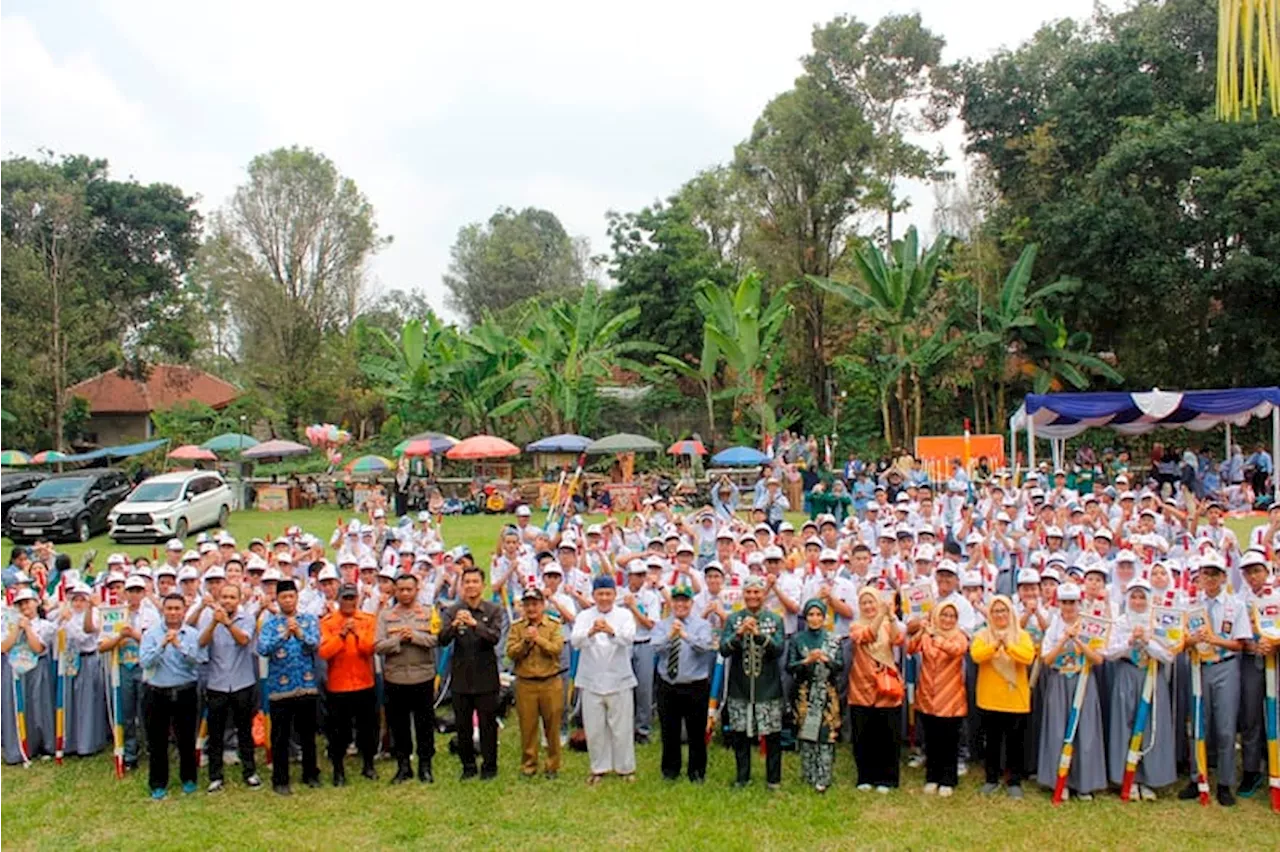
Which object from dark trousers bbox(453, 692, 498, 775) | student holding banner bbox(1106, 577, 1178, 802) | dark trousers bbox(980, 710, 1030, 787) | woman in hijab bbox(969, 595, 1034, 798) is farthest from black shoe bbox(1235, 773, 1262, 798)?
dark trousers bbox(453, 692, 498, 775)

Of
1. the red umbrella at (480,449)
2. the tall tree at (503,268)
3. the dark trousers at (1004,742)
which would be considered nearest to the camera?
the dark trousers at (1004,742)

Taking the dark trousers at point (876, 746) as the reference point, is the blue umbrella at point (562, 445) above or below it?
above

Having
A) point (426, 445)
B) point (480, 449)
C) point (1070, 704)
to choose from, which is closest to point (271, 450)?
point (426, 445)

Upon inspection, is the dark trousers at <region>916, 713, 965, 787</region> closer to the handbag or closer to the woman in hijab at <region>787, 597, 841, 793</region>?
the handbag

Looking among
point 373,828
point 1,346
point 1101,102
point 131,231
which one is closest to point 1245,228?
point 1101,102

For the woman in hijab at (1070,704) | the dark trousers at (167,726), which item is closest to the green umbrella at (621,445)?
the dark trousers at (167,726)

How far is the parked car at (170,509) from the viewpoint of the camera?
66.5 ft

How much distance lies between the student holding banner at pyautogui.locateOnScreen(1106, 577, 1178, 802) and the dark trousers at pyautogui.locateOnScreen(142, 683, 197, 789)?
642 cm

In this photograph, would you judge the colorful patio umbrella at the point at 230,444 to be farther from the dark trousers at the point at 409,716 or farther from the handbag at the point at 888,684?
the handbag at the point at 888,684

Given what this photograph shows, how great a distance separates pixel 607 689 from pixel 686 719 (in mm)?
610

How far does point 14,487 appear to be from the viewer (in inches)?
946

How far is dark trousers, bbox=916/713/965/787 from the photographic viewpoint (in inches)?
283

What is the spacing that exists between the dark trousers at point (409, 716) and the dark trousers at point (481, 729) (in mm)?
207

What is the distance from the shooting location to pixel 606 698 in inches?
297
